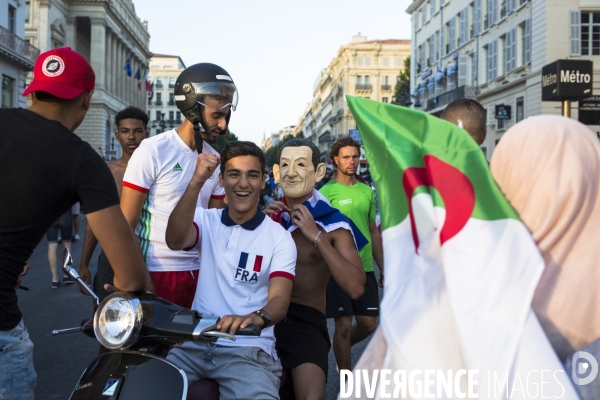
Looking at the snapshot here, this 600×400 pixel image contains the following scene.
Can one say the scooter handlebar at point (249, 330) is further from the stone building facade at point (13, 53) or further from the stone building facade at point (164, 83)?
the stone building facade at point (164, 83)

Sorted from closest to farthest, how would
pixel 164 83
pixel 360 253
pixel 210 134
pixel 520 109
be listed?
pixel 210 134, pixel 360 253, pixel 520 109, pixel 164 83

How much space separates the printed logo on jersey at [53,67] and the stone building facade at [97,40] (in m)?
50.4

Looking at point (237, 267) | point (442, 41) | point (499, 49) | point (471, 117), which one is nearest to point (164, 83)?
point (442, 41)

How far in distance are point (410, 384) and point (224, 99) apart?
2126 millimetres

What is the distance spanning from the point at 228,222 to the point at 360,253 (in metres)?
2.80

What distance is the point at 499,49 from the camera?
1433 inches

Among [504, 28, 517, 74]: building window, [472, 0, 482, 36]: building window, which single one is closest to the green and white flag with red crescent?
[504, 28, 517, 74]: building window

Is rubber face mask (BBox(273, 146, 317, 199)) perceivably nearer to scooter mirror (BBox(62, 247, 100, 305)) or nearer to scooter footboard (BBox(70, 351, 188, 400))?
scooter mirror (BBox(62, 247, 100, 305))

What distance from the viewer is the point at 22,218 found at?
2.14 meters

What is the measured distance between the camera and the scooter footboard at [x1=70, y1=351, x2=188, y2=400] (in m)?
2.04

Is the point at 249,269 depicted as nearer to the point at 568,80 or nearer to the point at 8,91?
the point at 568,80

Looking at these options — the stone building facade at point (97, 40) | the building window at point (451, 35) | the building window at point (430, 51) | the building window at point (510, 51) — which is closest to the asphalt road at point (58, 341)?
the building window at point (510, 51)

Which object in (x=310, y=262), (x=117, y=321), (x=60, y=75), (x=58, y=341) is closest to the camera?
(x=117, y=321)

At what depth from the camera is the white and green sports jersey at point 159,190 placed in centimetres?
336
